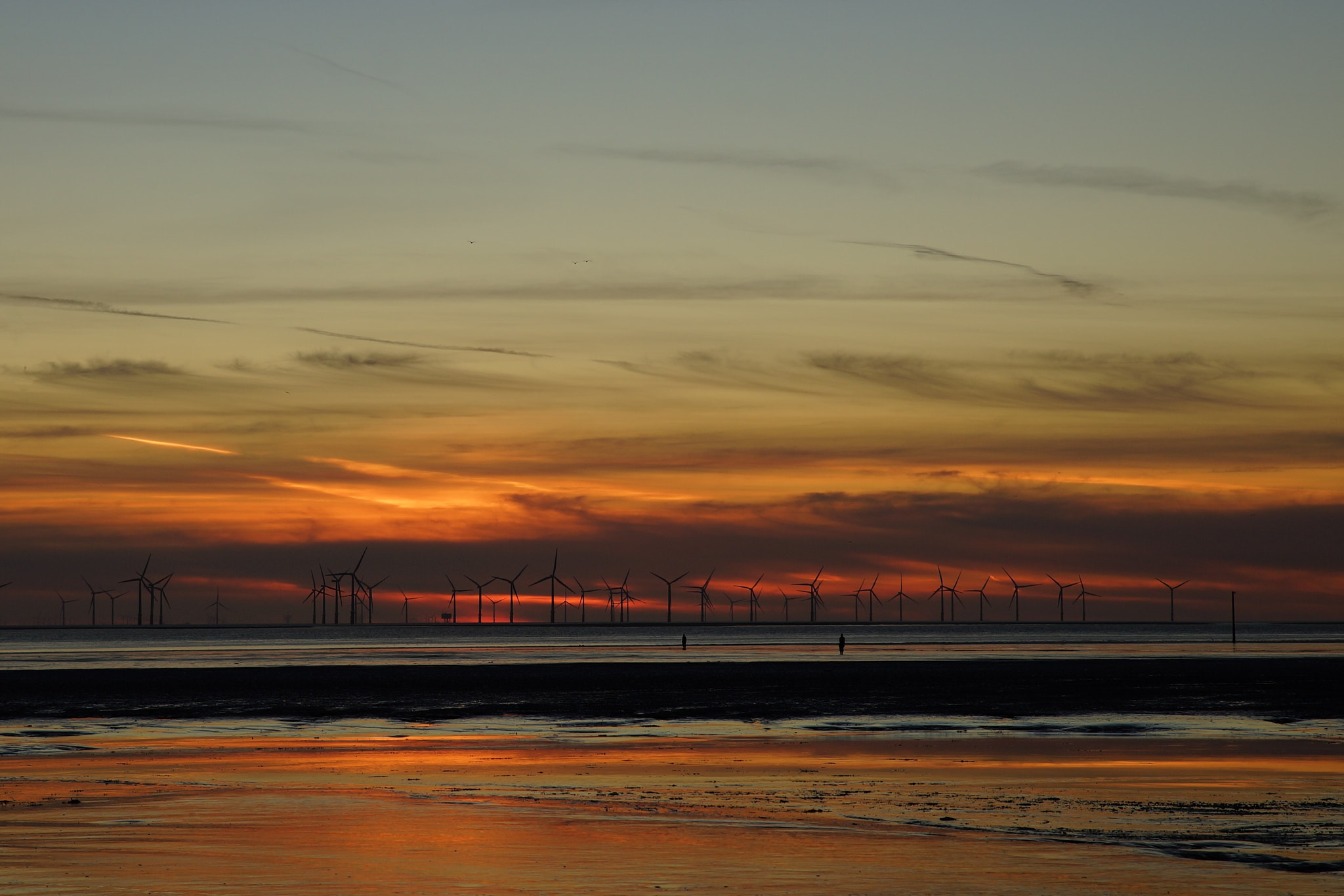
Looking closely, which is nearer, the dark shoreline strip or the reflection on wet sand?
the reflection on wet sand

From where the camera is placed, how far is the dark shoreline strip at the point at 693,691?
5631 cm

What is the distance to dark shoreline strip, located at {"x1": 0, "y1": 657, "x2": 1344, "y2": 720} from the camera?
185ft

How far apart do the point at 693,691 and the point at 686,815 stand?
44116mm

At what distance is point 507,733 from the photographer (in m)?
46.4

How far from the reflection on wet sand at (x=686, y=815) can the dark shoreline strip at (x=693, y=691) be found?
13.7 meters

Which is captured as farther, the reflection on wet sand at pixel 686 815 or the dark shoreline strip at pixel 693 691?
the dark shoreline strip at pixel 693 691

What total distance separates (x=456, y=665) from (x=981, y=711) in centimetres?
6344

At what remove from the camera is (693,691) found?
7006 centimetres

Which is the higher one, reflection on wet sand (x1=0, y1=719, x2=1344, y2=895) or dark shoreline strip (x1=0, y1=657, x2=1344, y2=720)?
reflection on wet sand (x1=0, y1=719, x2=1344, y2=895)

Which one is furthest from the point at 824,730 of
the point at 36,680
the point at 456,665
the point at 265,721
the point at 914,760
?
the point at 456,665

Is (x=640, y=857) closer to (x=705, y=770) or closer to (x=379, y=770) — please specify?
(x=705, y=770)

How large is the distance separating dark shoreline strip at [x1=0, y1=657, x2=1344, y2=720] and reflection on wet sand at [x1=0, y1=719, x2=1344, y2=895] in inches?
539

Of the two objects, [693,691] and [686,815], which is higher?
[686,815]

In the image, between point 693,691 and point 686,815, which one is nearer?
point 686,815
